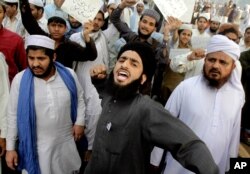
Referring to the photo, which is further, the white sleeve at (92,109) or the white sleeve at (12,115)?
the white sleeve at (92,109)

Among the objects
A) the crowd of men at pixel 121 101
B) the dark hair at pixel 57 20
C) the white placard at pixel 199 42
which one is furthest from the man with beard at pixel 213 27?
the dark hair at pixel 57 20

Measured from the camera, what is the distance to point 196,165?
1.38m

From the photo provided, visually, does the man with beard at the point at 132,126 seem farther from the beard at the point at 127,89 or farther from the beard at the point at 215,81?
the beard at the point at 215,81

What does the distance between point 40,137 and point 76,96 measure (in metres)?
0.43

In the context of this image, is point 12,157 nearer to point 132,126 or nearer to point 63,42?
point 63,42

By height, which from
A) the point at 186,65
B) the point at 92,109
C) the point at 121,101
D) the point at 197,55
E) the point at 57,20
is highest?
the point at 57,20

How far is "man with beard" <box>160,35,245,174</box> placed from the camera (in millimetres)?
2398

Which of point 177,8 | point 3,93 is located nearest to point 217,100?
point 177,8

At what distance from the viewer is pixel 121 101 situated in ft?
6.23

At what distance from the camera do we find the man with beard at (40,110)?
2.59 metres

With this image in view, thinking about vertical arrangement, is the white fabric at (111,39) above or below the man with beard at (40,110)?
above

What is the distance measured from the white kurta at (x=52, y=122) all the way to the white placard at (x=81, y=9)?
656mm

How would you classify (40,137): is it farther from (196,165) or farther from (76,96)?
(196,165)

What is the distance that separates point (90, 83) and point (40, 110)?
0.99m
